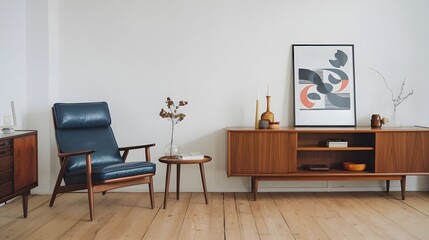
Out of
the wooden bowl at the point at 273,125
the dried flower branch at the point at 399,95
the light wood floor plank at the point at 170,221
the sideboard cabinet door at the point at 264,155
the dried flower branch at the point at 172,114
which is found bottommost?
the light wood floor plank at the point at 170,221

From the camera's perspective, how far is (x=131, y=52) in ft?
16.1

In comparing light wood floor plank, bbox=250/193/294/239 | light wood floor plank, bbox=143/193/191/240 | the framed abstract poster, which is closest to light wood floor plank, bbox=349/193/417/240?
light wood floor plank, bbox=250/193/294/239

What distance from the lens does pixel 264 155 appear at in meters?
4.53

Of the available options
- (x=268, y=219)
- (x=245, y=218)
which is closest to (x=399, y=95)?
(x=268, y=219)

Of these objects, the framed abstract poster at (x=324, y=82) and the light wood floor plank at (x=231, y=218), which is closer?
the light wood floor plank at (x=231, y=218)

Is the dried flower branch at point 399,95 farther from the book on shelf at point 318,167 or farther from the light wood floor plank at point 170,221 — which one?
the light wood floor plank at point 170,221

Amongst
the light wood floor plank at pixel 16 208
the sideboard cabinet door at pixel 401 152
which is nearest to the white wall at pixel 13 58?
the light wood floor plank at pixel 16 208

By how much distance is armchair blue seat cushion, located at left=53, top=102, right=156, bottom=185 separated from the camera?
4.16 meters

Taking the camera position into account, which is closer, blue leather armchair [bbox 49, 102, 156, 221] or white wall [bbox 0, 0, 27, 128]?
blue leather armchair [bbox 49, 102, 156, 221]

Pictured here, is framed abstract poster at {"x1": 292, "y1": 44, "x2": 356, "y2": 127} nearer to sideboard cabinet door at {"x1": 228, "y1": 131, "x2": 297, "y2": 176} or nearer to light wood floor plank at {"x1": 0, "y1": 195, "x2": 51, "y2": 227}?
sideboard cabinet door at {"x1": 228, "y1": 131, "x2": 297, "y2": 176}

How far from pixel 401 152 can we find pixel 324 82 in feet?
3.42

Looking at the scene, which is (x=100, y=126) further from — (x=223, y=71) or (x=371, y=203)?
(x=371, y=203)

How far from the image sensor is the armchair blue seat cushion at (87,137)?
164 inches

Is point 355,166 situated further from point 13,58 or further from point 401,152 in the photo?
point 13,58
